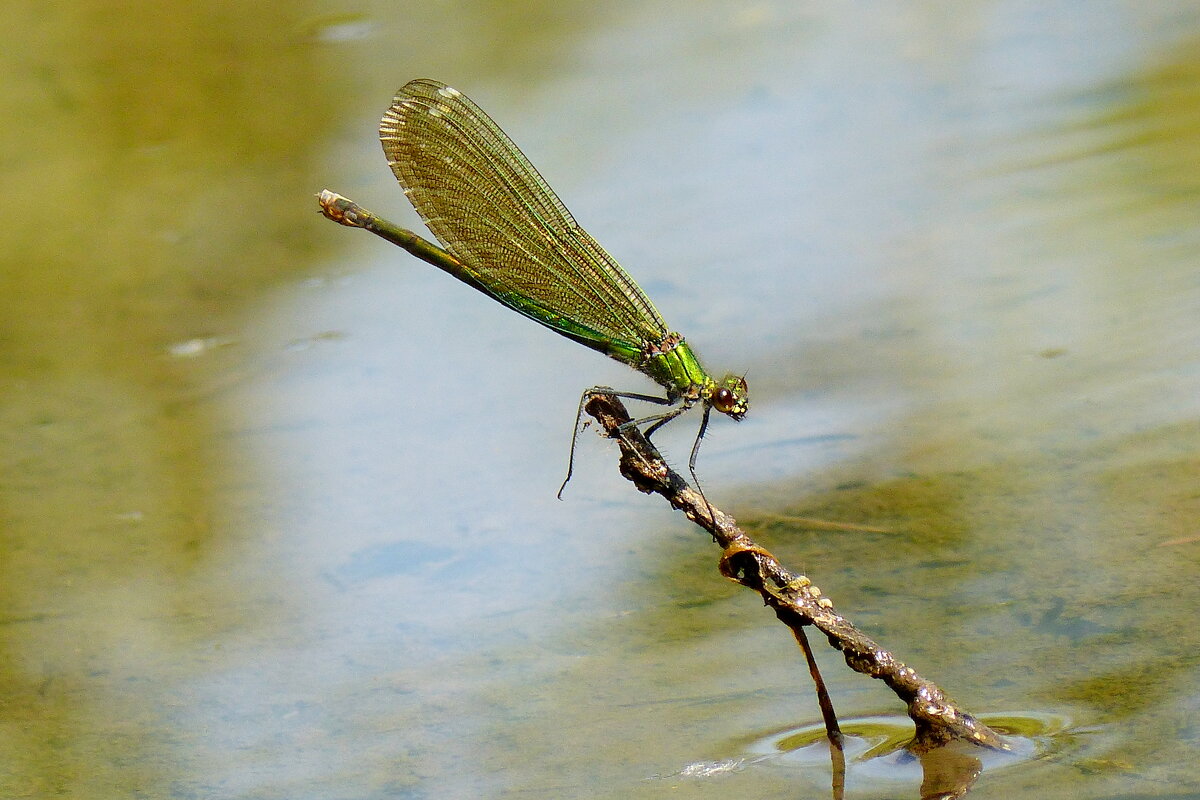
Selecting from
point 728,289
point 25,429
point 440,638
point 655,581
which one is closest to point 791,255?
point 728,289

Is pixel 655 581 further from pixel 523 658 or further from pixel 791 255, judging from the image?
pixel 791 255

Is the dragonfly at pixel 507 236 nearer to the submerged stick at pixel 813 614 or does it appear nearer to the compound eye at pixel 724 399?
the compound eye at pixel 724 399

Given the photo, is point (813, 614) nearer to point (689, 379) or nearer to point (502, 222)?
point (689, 379)

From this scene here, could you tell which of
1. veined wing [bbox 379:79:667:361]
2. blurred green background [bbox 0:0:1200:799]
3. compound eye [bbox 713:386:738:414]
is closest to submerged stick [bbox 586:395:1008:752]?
blurred green background [bbox 0:0:1200:799]

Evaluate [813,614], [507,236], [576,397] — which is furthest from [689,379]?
[576,397]

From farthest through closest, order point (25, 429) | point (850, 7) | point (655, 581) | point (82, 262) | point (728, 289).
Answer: point (850, 7), point (82, 262), point (728, 289), point (25, 429), point (655, 581)
